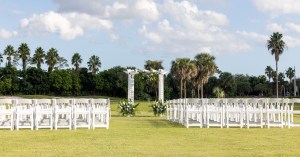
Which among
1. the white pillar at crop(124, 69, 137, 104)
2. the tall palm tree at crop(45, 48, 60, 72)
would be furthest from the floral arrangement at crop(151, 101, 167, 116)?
the tall palm tree at crop(45, 48, 60, 72)

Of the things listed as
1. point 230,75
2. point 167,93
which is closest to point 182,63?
point 167,93

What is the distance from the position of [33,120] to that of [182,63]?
59.6 meters

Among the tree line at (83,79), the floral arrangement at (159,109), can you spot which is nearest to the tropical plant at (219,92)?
the tree line at (83,79)

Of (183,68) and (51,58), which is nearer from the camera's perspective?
(183,68)

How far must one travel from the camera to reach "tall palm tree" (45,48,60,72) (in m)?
100

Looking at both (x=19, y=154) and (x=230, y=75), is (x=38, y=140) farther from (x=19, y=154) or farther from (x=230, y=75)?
(x=230, y=75)

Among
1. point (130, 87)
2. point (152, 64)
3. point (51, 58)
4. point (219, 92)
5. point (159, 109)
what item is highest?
point (51, 58)

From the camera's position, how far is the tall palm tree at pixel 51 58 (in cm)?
10018

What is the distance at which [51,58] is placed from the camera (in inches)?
3999

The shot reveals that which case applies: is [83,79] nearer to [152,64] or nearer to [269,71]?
[152,64]

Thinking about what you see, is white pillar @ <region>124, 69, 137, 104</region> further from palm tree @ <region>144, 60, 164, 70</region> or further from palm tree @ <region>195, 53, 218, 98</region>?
palm tree @ <region>144, 60, 164, 70</region>

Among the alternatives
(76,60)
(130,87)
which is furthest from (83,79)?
(130,87)

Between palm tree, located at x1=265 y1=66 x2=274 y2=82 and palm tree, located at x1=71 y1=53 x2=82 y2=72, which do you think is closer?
palm tree, located at x1=71 y1=53 x2=82 y2=72

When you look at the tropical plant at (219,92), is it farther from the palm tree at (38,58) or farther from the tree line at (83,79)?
the palm tree at (38,58)
